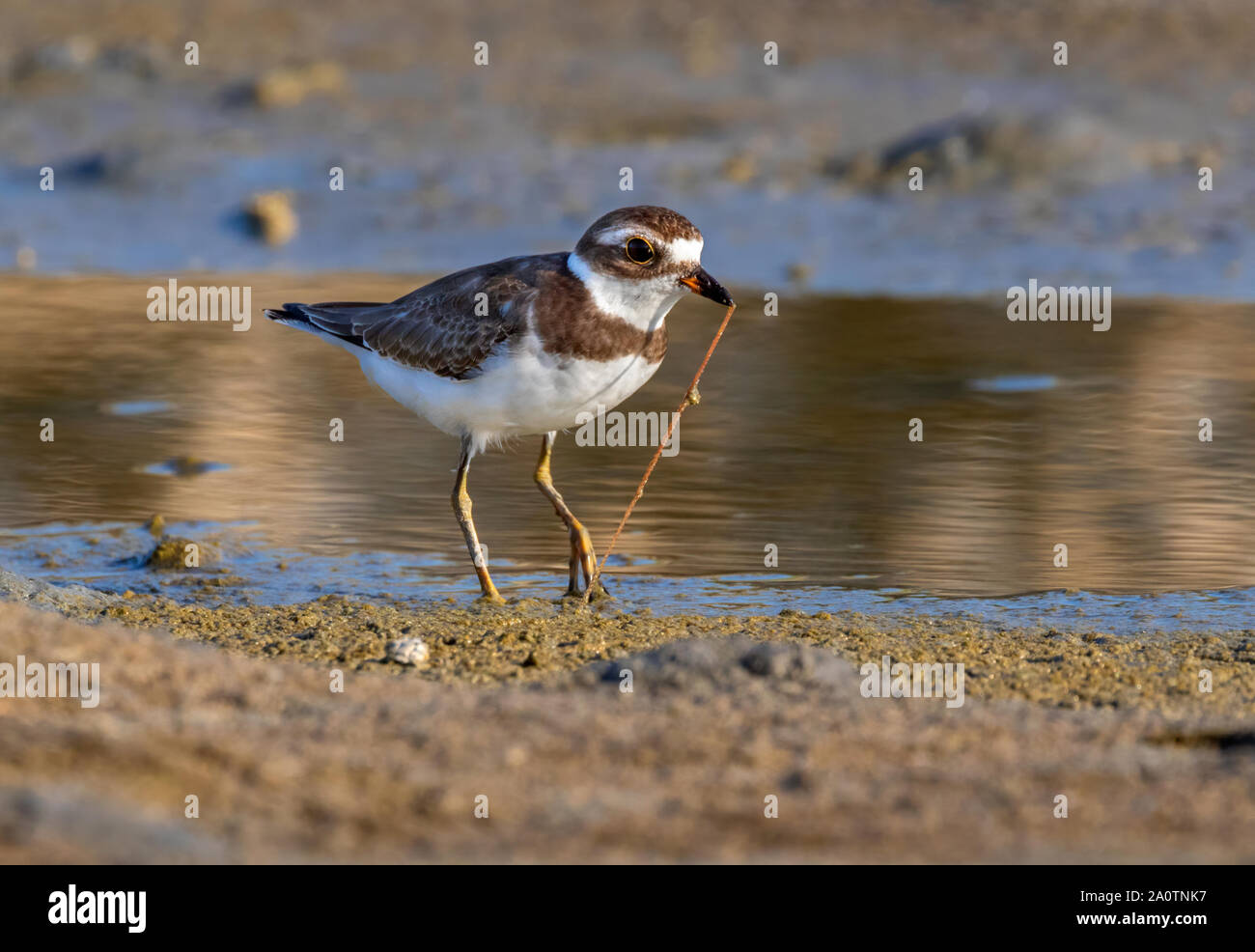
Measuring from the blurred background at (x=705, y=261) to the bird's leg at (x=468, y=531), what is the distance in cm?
28

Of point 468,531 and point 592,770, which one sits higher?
point 468,531

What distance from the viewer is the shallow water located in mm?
7977

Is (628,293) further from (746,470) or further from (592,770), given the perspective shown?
(592,770)

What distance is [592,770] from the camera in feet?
15.2

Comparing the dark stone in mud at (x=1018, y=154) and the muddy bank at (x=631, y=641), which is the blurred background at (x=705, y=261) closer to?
the dark stone in mud at (x=1018, y=154)

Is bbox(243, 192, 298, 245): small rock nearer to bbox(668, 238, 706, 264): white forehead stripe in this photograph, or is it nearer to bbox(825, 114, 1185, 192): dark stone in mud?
bbox(825, 114, 1185, 192): dark stone in mud

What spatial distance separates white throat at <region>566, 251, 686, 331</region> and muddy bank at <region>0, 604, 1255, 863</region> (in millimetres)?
2081

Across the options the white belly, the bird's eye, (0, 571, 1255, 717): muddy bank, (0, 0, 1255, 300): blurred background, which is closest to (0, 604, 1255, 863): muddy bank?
(0, 571, 1255, 717): muddy bank

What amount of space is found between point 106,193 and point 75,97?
7.91 ft

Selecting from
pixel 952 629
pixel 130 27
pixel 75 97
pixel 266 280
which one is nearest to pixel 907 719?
pixel 952 629

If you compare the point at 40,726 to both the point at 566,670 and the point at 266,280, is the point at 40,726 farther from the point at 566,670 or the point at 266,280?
the point at 266,280

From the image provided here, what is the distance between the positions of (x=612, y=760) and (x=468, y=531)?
323cm

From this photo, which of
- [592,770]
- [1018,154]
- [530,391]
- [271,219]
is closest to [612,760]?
[592,770]

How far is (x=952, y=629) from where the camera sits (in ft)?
23.0
